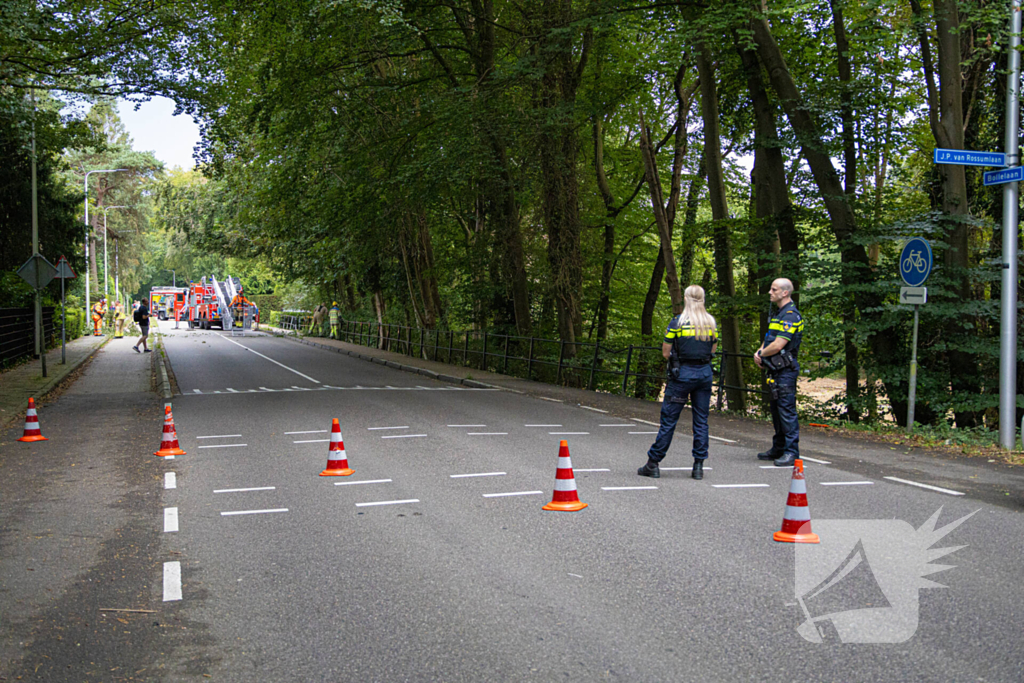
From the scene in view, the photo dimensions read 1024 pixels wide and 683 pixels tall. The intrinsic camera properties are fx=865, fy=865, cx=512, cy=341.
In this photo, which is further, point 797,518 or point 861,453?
point 861,453

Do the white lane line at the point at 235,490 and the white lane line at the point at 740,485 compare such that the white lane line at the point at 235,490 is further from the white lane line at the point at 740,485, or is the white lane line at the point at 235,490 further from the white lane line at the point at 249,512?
the white lane line at the point at 740,485

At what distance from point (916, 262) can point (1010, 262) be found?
44.8 inches

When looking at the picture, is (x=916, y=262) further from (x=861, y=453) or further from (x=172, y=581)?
(x=172, y=581)

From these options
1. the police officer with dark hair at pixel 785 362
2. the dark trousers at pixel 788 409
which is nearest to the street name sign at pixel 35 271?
the police officer with dark hair at pixel 785 362

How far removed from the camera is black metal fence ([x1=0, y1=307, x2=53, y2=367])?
77.1ft

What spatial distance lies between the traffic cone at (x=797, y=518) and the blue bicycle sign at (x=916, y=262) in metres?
6.88

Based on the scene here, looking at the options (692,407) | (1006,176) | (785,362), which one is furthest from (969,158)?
(692,407)

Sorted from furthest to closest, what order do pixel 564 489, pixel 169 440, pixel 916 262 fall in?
pixel 916 262, pixel 169 440, pixel 564 489

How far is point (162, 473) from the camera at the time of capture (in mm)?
9281

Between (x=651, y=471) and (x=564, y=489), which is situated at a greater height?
(x=564, y=489)

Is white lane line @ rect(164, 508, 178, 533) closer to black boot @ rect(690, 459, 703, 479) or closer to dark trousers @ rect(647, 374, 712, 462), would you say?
dark trousers @ rect(647, 374, 712, 462)

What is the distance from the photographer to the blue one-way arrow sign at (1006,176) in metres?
11.3

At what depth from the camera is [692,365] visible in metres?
8.58

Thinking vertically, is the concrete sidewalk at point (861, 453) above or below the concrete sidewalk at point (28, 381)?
below
